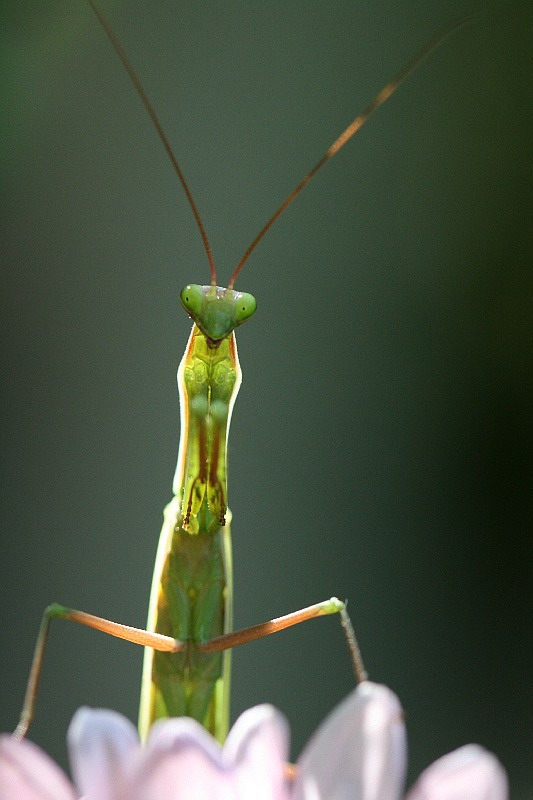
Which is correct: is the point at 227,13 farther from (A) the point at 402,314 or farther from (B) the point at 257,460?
(B) the point at 257,460

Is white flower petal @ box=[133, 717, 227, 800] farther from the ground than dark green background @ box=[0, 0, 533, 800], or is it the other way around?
dark green background @ box=[0, 0, 533, 800]

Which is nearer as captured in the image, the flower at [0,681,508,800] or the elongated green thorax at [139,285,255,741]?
the flower at [0,681,508,800]

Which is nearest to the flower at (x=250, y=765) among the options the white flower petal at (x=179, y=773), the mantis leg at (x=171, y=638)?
the white flower petal at (x=179, y=773)

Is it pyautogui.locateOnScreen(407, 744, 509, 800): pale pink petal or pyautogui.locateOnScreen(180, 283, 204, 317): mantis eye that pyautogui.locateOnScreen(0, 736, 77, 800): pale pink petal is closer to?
pyautogui.locateOnScreen(407, 744, 509, 800): pale pink petal

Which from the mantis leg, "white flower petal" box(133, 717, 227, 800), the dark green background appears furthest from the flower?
the dark green background

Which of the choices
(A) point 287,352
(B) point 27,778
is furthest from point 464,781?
(A) point 287,352

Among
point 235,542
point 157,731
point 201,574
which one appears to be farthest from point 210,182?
point 157,731

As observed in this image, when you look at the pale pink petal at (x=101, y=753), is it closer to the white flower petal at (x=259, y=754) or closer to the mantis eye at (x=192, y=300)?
the white flower petal at (x=259, y=754)
